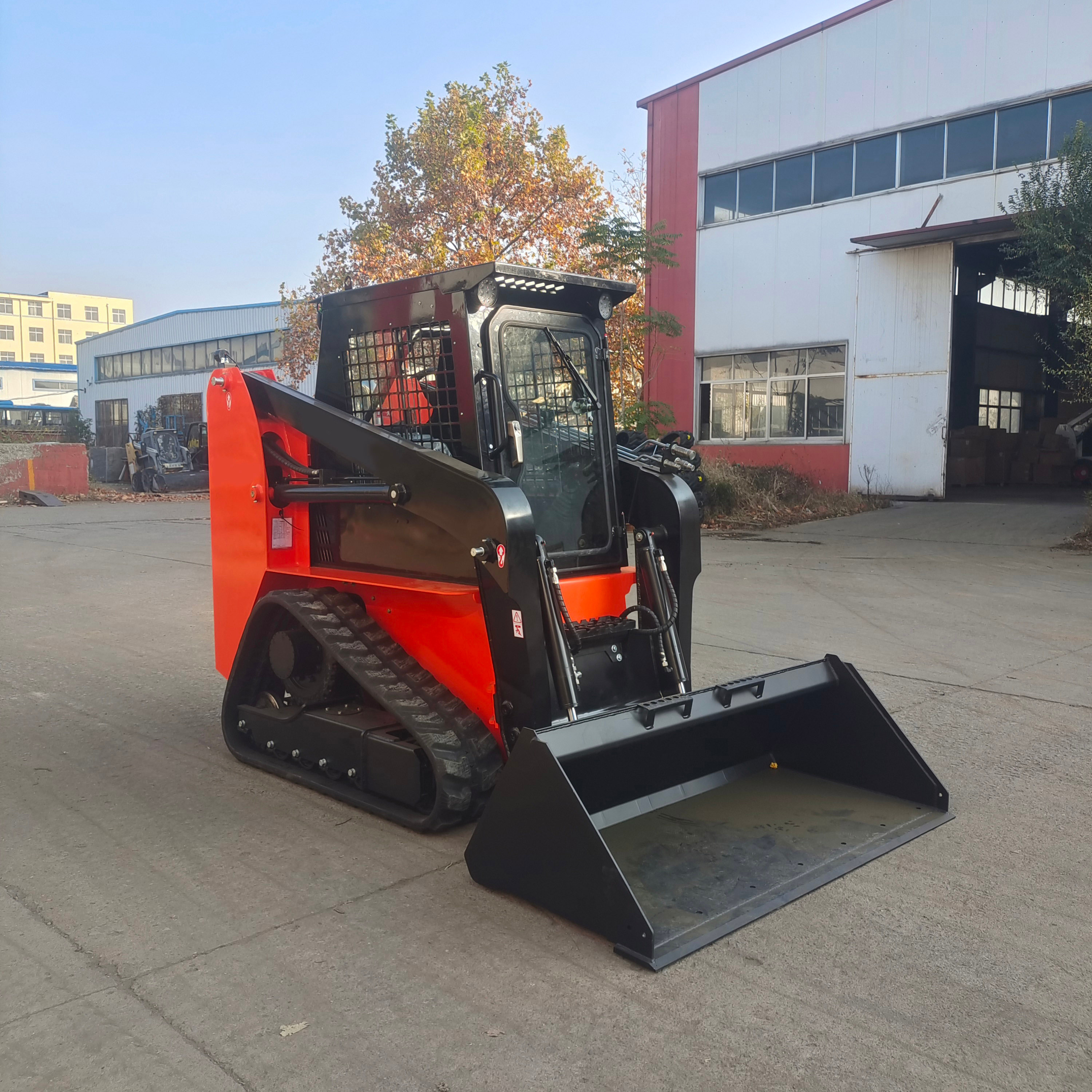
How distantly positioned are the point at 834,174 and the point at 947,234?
3.11 metres

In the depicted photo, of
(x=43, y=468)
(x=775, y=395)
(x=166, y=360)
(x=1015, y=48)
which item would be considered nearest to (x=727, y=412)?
(x=775, y=395)

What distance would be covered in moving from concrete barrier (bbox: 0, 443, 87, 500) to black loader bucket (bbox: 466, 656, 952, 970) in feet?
81.2

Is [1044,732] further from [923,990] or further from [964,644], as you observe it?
[923,990]

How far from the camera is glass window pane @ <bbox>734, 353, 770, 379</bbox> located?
2208 cm

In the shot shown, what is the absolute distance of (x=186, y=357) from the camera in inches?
1969

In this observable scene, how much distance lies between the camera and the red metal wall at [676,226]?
23000 mm

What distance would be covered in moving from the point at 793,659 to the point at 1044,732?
6.93 feet

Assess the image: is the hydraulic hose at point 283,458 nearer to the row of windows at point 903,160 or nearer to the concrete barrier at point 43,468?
the row of windows at point 903,160

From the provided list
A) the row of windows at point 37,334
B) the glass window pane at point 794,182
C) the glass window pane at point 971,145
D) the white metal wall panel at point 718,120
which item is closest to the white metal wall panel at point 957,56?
the glass window pane at point 971,145

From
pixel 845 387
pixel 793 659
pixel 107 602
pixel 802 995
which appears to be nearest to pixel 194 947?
pixel 802 995

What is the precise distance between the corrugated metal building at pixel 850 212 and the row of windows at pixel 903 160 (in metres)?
0.03

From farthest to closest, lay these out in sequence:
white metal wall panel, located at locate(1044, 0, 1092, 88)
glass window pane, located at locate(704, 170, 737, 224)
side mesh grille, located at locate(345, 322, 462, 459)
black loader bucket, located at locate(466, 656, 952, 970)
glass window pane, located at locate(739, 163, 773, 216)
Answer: glass window pane, located at locate(704, 170, 737, 224) < glass window pane, located at locate(739, 163, 773, 216) < white metal wall panel, located at locate(1044, 0, 1092, 88) < side mesh grille, located at locate(345, 322, 462, 459) < black loader bucket, located at locate(466, 656, 952, 970)

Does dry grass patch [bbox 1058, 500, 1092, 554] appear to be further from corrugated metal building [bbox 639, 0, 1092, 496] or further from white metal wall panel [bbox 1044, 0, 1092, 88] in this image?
white metal wall panel [bbox 1044, 0, 1092, 88]

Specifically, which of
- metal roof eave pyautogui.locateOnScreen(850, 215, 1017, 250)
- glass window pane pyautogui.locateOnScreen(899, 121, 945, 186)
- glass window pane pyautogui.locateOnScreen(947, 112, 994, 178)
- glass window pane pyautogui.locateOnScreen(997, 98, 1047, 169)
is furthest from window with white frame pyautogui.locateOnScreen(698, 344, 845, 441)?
glass window pane pyautogui.locateOnScreen(997, 98, 1047, 169)
